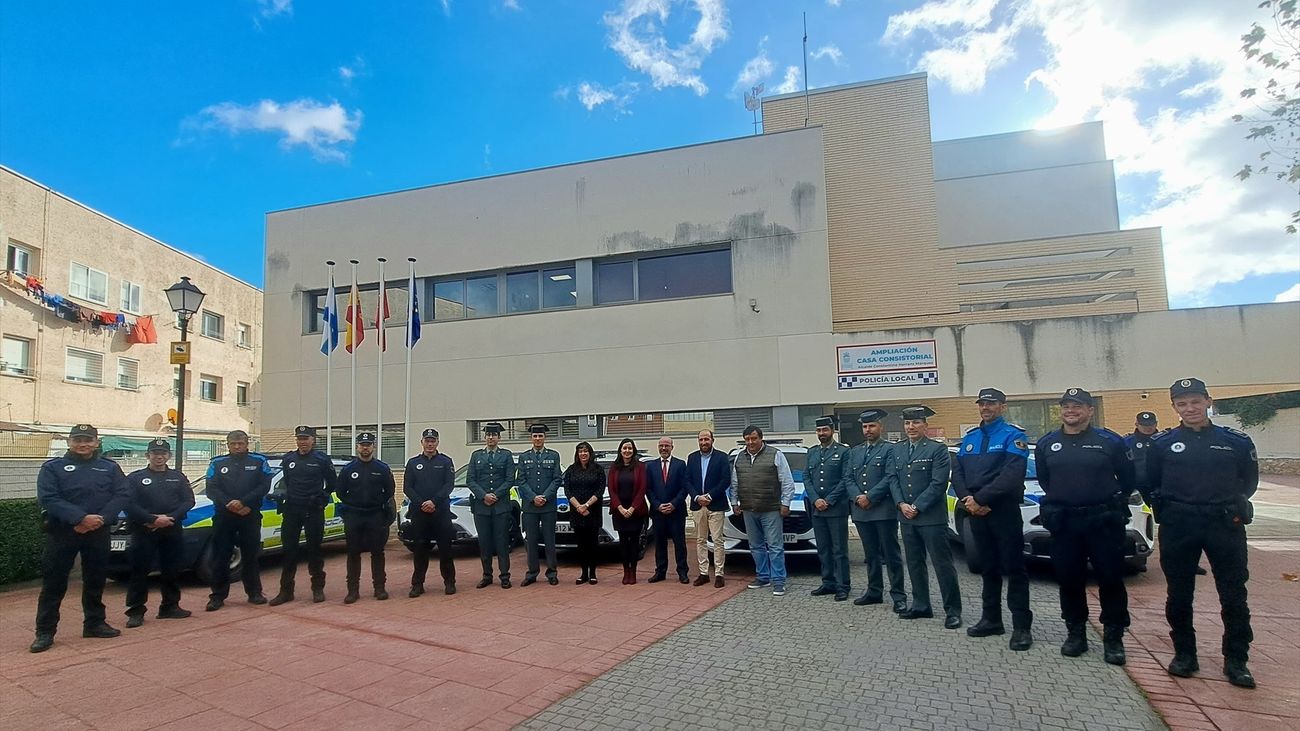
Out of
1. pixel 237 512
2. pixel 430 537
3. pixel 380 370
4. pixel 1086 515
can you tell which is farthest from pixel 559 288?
pixel 1086 515

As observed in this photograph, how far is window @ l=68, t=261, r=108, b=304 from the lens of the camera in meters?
26.1

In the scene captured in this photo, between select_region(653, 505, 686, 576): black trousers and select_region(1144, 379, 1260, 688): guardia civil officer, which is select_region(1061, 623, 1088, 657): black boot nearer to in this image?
select_region(1144, 379, 1260, 688): guardia civil officer

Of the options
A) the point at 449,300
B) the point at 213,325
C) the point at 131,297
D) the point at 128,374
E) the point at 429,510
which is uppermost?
the point at 131,297

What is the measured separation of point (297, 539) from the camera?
797cm

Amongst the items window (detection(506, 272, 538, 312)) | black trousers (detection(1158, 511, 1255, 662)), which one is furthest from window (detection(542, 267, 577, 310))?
black trousers (detection(1158, 511, 1255, 662))

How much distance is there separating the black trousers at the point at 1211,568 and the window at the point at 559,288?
38.6 ft

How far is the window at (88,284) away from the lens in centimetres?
2606

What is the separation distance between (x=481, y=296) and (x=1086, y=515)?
13.0 meters

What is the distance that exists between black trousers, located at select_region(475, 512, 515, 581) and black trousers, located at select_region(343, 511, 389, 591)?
1.10 metres

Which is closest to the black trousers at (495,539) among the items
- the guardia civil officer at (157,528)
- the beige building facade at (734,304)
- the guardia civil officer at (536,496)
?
the guardia civil officer at (536,496)

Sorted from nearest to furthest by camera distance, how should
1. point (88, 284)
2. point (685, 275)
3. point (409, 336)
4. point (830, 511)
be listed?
point (830, 511)
point (685, 275)
point (409, 336)
point (88, 284)

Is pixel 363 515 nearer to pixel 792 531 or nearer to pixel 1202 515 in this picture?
pixel 792 531

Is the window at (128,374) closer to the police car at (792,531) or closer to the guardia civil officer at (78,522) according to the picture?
the guardia civil officer at (78,522)

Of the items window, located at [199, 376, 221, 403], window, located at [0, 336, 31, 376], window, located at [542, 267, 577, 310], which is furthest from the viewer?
window, located at [199, 376, 221, 403]
